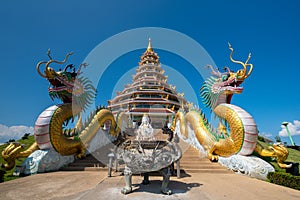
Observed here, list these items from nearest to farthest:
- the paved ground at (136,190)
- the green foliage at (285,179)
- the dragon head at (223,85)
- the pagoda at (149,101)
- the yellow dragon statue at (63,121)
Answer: the paved ground at (136,190) < the green foliage at (285,179) < the yellow dragon statue at (63,121) < the dragon head at (223,85) < the pagoda at (149,101)

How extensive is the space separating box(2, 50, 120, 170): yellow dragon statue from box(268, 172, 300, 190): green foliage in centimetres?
806

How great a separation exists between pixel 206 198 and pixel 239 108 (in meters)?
5.12

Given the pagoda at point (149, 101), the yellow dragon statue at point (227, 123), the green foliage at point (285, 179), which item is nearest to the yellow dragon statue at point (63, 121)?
the yellow dragon statue at point (227, 123)

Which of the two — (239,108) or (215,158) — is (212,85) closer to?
(239,108)

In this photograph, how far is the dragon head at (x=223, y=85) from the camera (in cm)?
809

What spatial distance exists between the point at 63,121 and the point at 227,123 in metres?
7.69

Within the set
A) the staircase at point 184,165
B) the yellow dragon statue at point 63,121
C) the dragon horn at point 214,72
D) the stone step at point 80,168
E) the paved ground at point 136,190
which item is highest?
the dragon horn at point 214,72

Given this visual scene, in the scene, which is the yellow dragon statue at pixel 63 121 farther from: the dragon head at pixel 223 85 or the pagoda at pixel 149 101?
the pagoda at pixel 149 101

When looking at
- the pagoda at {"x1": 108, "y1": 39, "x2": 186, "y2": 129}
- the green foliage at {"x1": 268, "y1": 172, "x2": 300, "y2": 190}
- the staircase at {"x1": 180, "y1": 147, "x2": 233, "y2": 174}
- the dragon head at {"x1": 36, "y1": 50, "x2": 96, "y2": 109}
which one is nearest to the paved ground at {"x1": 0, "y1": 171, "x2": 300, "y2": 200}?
the green foliage at {"x1": 268, "y1": 172, "x2": 300, "y2": 190}

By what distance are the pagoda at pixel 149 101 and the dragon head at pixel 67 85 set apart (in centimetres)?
1131

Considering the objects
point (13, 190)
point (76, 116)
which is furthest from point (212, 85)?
point (13, 190)

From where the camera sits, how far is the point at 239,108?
7469 mm

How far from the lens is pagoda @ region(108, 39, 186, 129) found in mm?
22422

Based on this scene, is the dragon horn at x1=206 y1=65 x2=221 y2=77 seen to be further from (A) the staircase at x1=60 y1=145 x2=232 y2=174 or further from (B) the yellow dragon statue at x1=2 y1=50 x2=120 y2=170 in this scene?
(B) the yellow dragon statue at x1=2 y1=50 x2=120 y2=170
